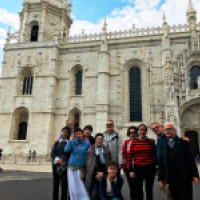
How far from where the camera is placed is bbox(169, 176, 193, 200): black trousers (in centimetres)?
416

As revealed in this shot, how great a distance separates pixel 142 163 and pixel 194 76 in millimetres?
18472

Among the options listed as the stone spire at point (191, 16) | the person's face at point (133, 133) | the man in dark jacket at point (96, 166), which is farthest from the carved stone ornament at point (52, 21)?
the man in dark jacket at point (96, 166)

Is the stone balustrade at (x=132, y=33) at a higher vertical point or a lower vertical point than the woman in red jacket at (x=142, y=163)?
higher

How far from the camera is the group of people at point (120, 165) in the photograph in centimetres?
421

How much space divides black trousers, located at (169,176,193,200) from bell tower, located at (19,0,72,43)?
23394 mm

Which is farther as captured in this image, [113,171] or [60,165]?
[60,165]

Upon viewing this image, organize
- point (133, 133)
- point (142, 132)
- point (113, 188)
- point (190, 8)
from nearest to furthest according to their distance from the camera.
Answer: point (113, 188) → point (142, 132) → point (133, 133) → point (190, 8)

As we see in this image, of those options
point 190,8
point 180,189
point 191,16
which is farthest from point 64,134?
point 190,8

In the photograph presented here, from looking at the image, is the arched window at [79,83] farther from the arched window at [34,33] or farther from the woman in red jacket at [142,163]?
the woman in red jacket at [142,163]

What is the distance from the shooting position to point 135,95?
21.5m

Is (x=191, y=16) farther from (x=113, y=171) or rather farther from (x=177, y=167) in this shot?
(x=113, y=171)

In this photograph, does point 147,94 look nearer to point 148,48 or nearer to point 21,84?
point 148,48

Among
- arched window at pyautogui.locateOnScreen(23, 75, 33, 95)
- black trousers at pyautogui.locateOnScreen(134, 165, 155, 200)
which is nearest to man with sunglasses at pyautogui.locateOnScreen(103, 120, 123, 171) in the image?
black trousers at pyautogui.locateOnScreen(134, 165, 155, 200)

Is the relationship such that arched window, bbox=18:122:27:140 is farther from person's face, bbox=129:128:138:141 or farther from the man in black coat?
the man in black coat
